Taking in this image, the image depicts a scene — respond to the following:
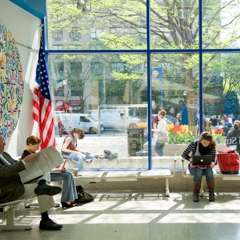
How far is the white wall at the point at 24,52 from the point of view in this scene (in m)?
6.45

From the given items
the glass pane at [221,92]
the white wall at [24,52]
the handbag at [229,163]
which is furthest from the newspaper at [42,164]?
the glass pane at [221,92]

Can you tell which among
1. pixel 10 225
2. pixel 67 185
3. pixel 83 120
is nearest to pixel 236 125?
pixel 83 120

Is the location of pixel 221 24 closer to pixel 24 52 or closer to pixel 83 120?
pixel 83 120

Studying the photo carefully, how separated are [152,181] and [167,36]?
2.87 m

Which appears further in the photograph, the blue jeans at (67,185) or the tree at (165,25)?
the tree at (165,25)

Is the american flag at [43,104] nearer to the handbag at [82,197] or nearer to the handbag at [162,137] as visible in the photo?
the handbag at [82,197]

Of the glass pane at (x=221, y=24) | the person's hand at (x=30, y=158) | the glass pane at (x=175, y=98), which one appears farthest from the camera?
the glass pane at (x=175, y=98)

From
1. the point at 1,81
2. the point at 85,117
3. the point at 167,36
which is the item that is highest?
the point at 167,36

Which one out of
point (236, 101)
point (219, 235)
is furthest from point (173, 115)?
point (219, 235)

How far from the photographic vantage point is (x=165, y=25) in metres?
7.86

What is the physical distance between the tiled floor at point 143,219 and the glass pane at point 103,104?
1.03 m

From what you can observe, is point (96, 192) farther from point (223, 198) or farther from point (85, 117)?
point (223, 198)

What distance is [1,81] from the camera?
6.04 metres

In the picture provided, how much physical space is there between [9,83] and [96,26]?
2414mm
